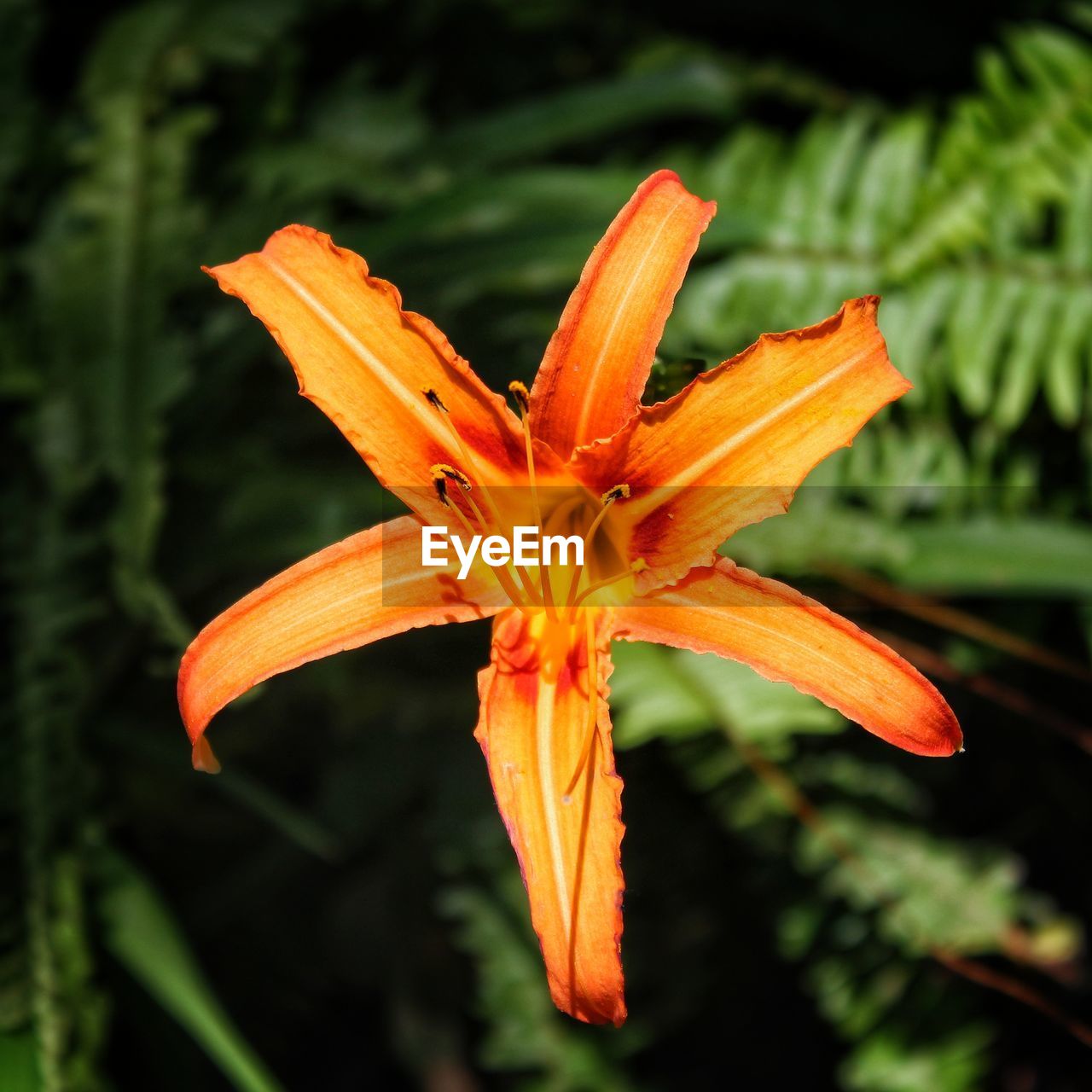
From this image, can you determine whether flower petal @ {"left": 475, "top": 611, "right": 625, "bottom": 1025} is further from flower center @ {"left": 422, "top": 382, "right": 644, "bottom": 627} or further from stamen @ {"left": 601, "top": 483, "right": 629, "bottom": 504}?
stamen @ {"left": 601, "top": 483, "right": 629, "bottom": 504}

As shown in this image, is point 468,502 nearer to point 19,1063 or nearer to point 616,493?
point 616,493

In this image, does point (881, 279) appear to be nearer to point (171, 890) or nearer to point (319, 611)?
point (319, 611)

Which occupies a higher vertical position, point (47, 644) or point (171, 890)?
point (47, 644)

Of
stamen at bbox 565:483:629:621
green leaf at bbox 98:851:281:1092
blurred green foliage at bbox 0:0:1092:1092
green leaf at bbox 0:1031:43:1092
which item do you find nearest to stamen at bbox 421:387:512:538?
stamen at bbox 565:483:629:621

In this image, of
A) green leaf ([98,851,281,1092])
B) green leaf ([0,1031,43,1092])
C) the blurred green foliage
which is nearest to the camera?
green leaf ([0,1031,43,1092])

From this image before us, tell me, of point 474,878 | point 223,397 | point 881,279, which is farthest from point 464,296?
point 474,878

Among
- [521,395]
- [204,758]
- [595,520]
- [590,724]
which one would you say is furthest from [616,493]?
[204,758]
